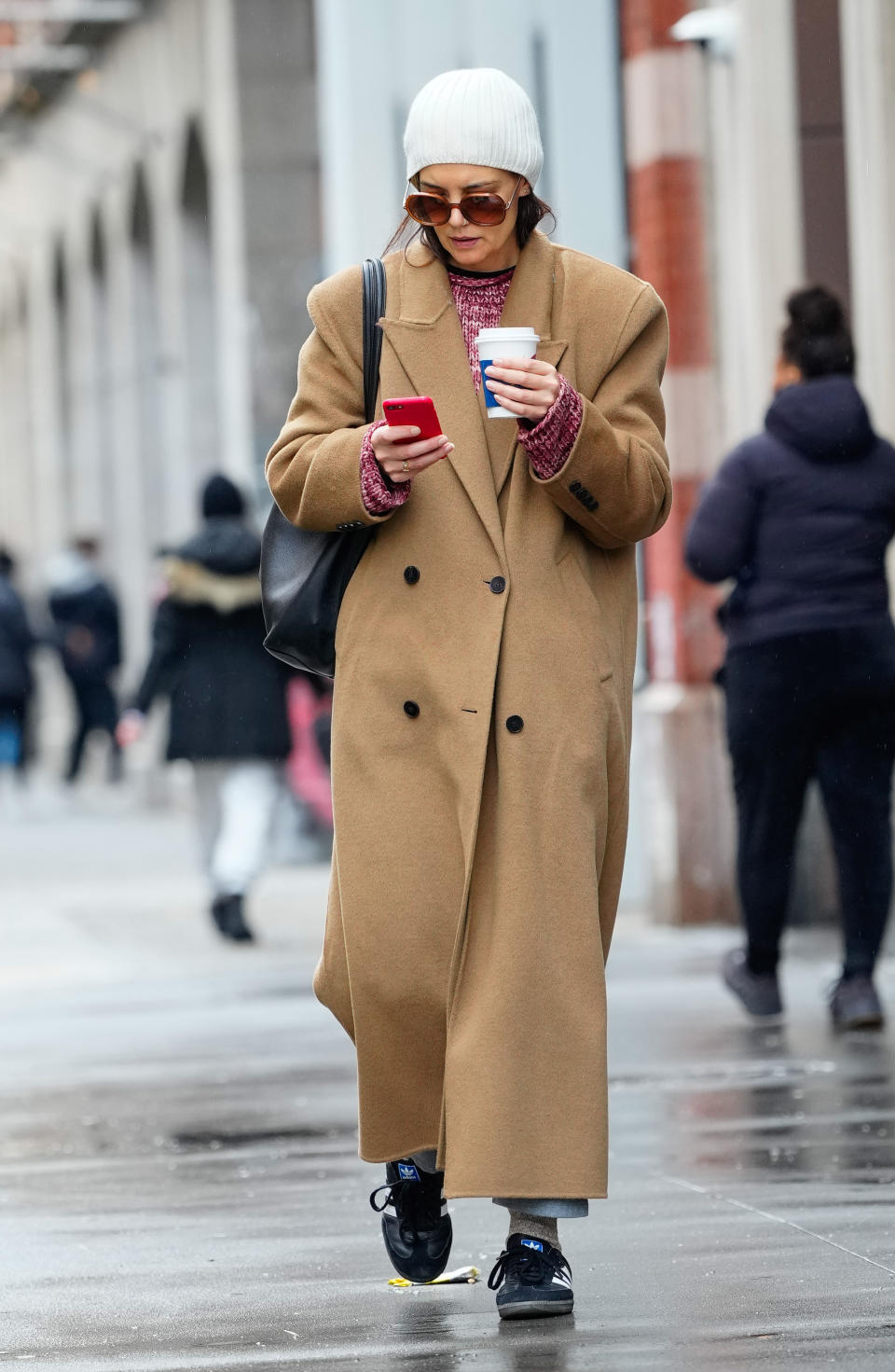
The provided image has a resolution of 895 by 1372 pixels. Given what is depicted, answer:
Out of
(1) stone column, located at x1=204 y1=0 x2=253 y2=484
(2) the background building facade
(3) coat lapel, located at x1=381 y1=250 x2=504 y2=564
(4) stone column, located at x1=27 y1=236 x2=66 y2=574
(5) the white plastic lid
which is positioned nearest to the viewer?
(5) the white plastic lid

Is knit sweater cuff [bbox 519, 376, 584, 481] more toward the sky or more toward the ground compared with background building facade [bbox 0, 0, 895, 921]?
more toward the ground

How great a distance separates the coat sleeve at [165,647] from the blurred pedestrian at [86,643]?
403 inches

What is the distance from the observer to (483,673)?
14.1 feet

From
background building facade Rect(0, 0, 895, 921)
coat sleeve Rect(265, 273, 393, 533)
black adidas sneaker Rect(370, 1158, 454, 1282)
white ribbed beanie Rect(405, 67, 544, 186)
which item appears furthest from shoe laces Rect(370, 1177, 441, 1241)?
background building facade Rect(0, 0, 895, 921)

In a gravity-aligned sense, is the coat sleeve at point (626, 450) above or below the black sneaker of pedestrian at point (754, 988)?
above

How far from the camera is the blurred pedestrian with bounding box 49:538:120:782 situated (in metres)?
21.0

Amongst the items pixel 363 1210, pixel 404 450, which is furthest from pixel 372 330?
pixel 363 1210

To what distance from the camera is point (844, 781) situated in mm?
7520

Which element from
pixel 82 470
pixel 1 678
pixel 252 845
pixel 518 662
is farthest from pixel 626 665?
pixel 82 470

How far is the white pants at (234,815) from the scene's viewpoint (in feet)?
34.2

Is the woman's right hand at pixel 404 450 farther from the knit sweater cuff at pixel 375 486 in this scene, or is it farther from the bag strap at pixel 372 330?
the bag strap at pixel 372 330

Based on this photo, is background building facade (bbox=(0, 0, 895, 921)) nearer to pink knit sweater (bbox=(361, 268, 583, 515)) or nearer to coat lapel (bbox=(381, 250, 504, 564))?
coat lapel (bbox=(381, 250, 504, 564))

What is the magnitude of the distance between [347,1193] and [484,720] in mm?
1617

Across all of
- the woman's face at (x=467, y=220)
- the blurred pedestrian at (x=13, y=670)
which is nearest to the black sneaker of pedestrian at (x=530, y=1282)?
A: the woman's face at (x=467, y=220)
